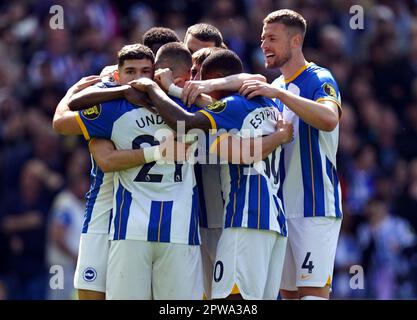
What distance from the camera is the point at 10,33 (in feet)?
48.1

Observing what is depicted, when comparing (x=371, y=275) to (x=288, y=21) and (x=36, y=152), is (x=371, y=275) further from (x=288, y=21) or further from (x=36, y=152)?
(x=288, y=21)

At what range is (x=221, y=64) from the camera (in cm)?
771

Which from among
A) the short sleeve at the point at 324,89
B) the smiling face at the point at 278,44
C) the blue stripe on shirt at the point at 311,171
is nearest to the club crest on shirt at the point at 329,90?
the short sleeve at the point at 324,89

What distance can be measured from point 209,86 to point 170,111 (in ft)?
1.09

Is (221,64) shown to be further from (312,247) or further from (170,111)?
(312,247)

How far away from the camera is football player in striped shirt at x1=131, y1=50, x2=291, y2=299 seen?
7406 millimetres

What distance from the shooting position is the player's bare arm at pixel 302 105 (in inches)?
299

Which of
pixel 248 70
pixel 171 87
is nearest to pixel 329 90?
pixel 171 87

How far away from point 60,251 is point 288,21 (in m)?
5.03

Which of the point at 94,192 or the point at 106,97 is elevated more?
the point at 106,97

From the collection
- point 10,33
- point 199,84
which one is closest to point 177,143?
point 199,84

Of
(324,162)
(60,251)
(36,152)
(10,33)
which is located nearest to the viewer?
(324,162)

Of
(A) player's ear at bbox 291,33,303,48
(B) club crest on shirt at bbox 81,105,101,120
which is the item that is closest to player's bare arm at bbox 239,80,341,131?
(A) player's ear at bbox 291,33,303,48

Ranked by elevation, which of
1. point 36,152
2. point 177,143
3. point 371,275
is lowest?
point 371,275
